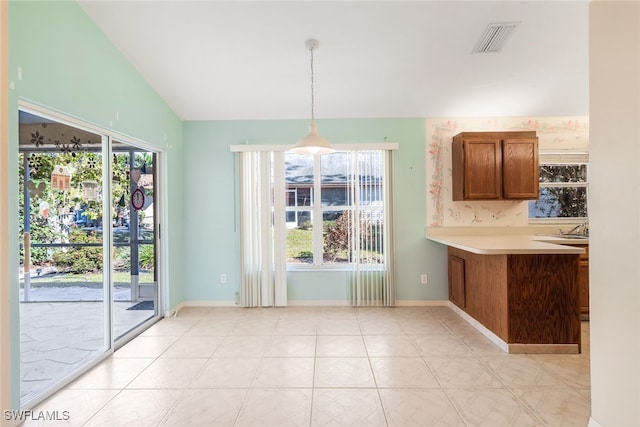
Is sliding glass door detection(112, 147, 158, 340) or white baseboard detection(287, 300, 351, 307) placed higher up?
sliding glass door detection(112, 147, 158, 340)

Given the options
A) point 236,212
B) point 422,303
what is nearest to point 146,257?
point 236,212

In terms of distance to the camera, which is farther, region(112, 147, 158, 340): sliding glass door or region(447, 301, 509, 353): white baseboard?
region(112, 147, 158, 340): sliding glass door

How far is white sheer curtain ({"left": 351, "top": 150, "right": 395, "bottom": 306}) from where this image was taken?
A: 4.16m

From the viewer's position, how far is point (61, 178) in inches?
98.0

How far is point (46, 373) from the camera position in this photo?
94.1 inches

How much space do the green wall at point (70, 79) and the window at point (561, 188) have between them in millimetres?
4842

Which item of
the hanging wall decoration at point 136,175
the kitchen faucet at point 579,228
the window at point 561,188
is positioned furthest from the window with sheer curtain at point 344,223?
the kitchen faucet at point 579,228

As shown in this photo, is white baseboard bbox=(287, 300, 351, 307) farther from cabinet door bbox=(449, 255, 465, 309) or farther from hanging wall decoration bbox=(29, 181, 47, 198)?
hanging wall decoration bbox=(29, 181, 47, 198)

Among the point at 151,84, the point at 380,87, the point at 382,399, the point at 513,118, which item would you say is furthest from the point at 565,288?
the point at 151,84

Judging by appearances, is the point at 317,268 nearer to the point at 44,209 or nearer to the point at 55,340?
the point at 55,340

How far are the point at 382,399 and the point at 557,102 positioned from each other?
3967mm

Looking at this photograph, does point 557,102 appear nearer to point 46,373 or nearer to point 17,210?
point 17,210

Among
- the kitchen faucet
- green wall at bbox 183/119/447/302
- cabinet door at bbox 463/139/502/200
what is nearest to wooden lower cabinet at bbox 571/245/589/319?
the kitchen faucet

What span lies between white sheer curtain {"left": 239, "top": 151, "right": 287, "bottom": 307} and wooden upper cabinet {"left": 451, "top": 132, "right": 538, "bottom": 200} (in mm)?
2348
